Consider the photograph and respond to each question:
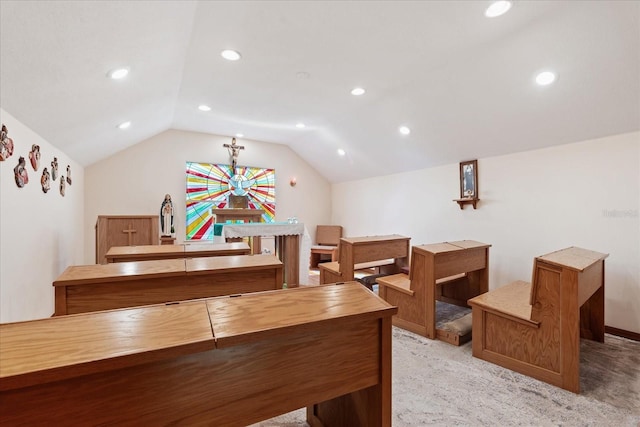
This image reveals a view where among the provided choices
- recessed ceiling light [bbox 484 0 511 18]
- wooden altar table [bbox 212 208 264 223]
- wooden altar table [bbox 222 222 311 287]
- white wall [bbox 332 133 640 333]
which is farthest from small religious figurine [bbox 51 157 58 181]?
white wall [bbox 332 133 640 333]

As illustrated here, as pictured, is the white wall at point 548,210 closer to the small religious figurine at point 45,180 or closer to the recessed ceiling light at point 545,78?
the recessed ceiling light at point 545,78

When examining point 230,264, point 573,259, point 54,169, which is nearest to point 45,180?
point 54,169

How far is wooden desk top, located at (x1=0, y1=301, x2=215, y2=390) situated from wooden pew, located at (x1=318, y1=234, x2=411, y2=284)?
2381 millimetres

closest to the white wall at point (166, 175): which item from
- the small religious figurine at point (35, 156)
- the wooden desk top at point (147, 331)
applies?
the small religious figurine at point (35, 156)

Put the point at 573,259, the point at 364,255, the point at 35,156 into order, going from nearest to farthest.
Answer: the point at 573,259 → the point at 35,156 → the point at 364,255

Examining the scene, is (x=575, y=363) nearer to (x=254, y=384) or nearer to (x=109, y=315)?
(x=254, y=384)

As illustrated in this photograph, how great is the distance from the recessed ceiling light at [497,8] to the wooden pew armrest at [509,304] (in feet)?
6.65

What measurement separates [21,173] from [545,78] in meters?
4.20

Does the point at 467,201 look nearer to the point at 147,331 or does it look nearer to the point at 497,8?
the point at 497,8

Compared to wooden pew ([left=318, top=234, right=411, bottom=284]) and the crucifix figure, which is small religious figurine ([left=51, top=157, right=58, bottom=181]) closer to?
the crucifix figure

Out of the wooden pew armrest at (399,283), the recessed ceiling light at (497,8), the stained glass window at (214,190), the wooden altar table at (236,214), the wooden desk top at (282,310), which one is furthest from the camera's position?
the stained glass window at (214,190)

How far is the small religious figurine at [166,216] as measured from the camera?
4883 millimetres

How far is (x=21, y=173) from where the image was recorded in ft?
7.09

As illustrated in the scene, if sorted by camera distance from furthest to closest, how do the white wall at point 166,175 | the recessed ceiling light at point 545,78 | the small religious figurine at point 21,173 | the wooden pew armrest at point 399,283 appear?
the white wall at point 166,175
the wooden pew armrest at point 399,283
the recessed ceiling light at point 545,78
the small religious figurine at point 21,173
